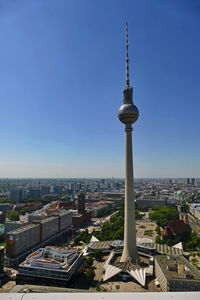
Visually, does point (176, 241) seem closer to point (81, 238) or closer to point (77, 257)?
point (81, 238)

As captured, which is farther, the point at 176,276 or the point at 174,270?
the point at 174,270

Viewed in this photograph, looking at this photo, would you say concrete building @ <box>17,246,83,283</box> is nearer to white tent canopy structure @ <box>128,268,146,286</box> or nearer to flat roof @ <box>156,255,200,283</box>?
white tent canopy structure @ <box>128,268,146,286</box>

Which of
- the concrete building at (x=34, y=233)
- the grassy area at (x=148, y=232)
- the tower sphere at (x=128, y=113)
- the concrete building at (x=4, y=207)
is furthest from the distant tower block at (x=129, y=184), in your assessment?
the concrete building at (x=4, y=207)

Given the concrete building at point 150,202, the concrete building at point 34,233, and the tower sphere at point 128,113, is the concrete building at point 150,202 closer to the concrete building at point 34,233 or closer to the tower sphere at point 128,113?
the concrete building at point 34,233

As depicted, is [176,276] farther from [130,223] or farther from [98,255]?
[98,255]

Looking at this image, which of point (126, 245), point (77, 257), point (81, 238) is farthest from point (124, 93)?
point (81, 238)

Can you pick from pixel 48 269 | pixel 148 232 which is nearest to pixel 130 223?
pixel 48 269
